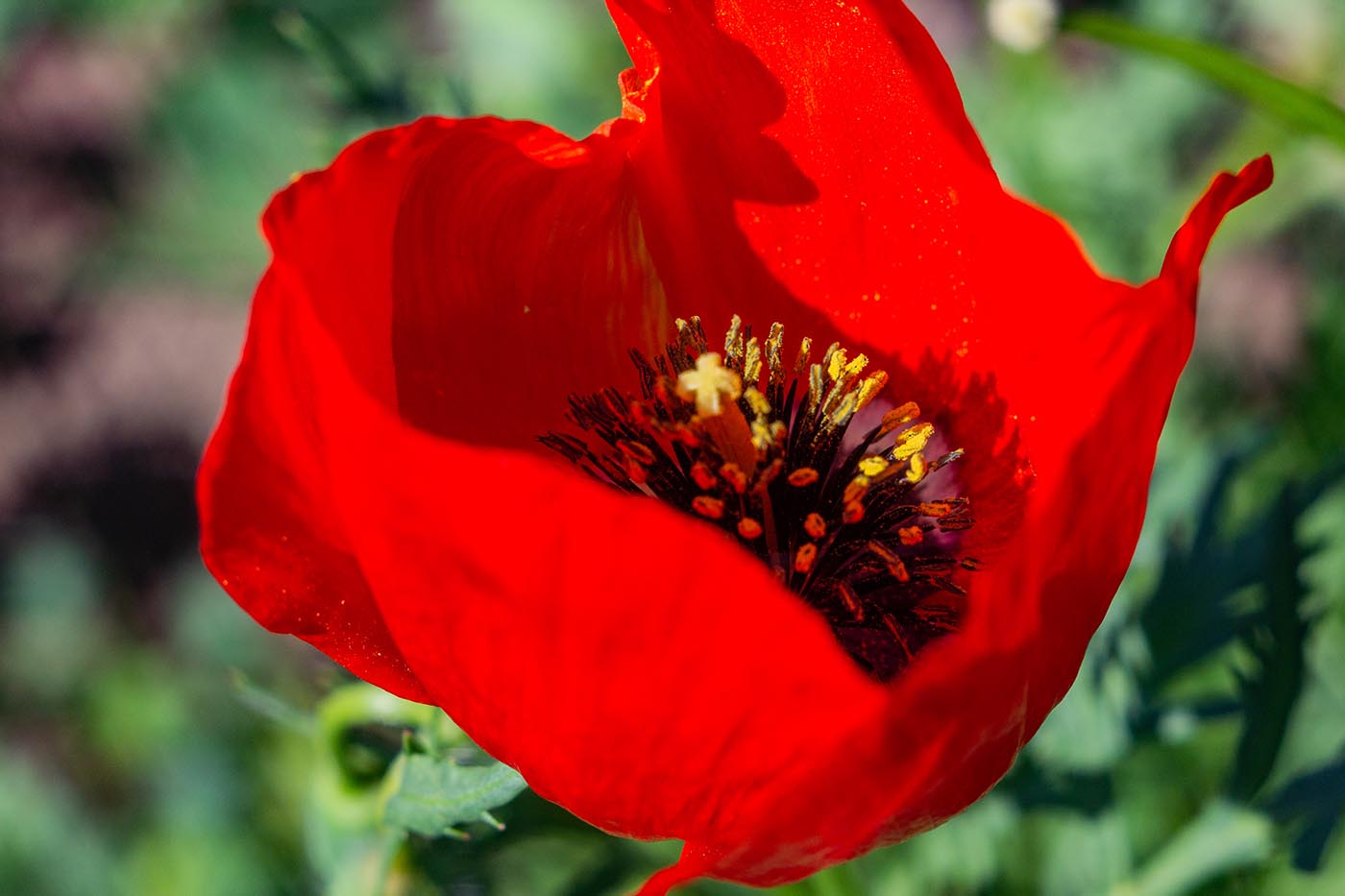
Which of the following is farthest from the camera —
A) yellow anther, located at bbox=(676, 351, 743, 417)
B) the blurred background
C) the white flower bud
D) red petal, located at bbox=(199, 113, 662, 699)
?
the white flower bud

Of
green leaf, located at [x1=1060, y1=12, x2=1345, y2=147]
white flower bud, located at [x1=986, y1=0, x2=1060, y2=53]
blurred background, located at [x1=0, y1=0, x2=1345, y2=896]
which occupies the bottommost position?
blurred background, located at [x1=0, y1=0, x2=1345, y2=896]

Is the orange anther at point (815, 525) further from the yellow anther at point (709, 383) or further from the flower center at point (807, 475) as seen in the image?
the yellow anther at point (709, 383)

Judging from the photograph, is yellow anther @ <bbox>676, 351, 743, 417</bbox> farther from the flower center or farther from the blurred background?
the blurred background

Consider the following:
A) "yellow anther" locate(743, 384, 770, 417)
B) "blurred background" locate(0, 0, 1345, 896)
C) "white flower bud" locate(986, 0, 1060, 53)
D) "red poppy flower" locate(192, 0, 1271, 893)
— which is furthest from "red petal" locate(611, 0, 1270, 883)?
"white flower bud" locate(986, 0, 1060, 53)

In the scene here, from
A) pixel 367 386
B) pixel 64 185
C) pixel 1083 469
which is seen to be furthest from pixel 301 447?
pixel 64 185

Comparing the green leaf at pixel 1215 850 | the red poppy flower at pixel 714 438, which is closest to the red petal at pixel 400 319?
the red poppy flower at pixel 714 438

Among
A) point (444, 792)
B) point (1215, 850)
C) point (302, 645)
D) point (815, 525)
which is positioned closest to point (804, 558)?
point (815, 525)

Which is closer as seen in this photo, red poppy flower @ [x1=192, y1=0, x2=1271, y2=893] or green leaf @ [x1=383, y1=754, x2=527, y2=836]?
red poppy flower @ [x1=192, y1=0, x2=1271, y2=893]
